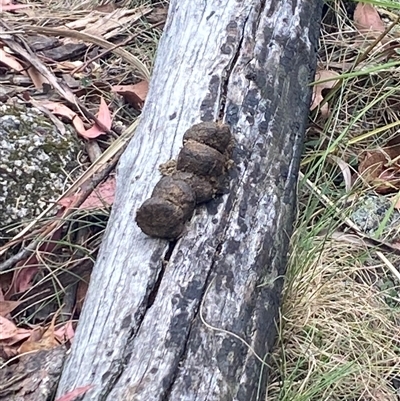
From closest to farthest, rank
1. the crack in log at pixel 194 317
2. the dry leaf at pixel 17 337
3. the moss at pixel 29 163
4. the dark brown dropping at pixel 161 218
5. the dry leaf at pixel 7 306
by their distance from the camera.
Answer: the crack in log at pixel 194 317, the dark brown dropping at pixel 161 218, the dry leaf at pixel 17 337, the dry leaf at pixel 7 306, the moss at pixel 29 163

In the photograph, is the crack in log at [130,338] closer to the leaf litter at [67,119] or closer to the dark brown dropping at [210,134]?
the leaf litter at [67,119]

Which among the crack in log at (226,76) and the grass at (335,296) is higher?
the crack in log at (226,76)

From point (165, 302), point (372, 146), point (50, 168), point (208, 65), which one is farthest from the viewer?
point (372, 146)

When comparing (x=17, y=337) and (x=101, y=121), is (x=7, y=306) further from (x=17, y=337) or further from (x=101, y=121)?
(x=101, y=121)

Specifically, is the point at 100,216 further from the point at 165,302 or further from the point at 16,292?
the point at 165,302

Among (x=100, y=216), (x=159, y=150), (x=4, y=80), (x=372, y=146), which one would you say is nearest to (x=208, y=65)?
(x=159, y=150)

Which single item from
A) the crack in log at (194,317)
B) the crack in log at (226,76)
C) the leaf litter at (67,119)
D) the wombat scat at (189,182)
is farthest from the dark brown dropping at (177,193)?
the leaf litter at (67,119)
